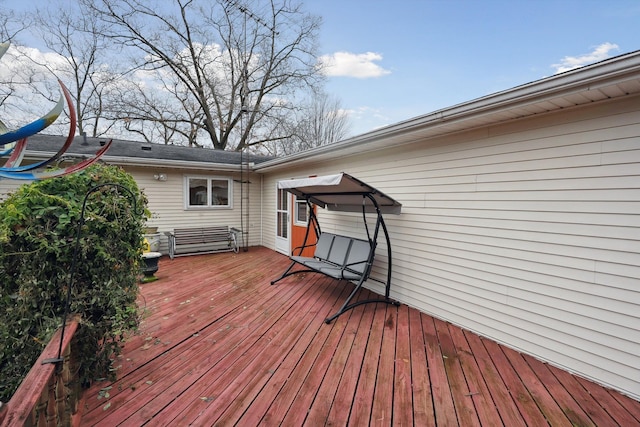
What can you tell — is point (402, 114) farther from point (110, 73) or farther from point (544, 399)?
point (110, 73)

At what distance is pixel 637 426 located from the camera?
187 centimetres

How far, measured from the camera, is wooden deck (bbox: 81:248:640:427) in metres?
1.92

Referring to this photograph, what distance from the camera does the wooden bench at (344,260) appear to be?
12.1 ft

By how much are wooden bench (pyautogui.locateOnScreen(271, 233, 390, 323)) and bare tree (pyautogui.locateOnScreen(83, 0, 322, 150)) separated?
1034cm

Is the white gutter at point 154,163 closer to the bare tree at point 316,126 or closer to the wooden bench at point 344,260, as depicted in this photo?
the wooden bench at point 344,260

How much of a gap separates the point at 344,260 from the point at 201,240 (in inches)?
182

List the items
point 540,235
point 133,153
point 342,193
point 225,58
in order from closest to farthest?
point 540,235, point 342,193, point 133,153, point 225,58

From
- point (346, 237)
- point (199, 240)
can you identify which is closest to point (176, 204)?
point (199, 240)

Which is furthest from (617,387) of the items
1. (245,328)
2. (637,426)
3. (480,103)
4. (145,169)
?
(145,169)

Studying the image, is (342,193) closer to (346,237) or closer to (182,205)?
(346,237)

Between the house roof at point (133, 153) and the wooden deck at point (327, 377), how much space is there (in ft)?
13.9

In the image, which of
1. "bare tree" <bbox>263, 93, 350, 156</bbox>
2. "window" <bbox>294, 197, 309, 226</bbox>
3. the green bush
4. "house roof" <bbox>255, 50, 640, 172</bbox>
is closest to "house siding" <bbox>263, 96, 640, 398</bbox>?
→ "house roof" <bbox>255, 50, 640, 172</bbox>

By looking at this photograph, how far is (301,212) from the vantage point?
675 cm

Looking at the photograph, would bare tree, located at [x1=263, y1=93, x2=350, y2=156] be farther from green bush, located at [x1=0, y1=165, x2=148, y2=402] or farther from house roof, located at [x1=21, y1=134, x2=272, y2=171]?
green bush, located at [x1=0, y1=165, x2=148, y2=402]
